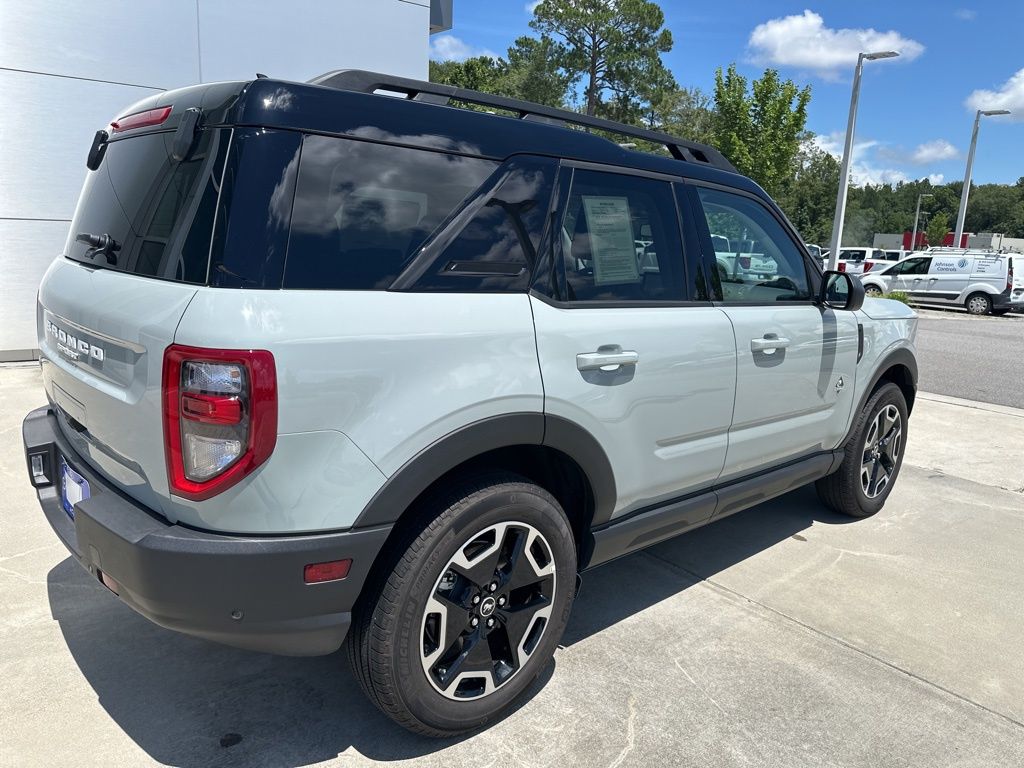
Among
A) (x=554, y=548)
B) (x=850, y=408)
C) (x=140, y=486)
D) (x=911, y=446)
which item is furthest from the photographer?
(x=911, y=446)

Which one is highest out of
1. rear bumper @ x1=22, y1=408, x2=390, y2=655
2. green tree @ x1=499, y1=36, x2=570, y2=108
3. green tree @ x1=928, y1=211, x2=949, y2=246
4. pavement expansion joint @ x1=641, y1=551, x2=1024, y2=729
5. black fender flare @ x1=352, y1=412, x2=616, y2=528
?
green tree @ x1=499, y1=36, x2=570, y2=108

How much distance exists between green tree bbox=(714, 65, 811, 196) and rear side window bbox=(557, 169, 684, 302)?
24807 mm

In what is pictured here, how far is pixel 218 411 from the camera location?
1862 mm

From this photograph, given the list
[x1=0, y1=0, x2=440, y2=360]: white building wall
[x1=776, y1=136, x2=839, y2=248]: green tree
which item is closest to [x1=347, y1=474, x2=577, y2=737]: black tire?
[x1=0, y1=0, x2=440, y2=360]: white building wall

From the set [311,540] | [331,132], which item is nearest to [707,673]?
[311,540]

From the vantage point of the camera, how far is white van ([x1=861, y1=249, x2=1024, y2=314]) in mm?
21047

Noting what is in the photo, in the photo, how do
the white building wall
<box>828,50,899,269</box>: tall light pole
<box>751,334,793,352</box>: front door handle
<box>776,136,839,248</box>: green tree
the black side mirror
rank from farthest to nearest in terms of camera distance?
1. <box>776,136,839,248</box>: green tree
2. <box>828,50,899,269</box>: tall light pole
3. the white building wall
4. the black side mirror
5. <box>751,334,793,352</box>: front door handle

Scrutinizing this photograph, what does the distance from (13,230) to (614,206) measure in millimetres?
7604

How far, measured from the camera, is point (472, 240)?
7.65 feet

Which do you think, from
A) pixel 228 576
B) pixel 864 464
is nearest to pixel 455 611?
pixel 228 576

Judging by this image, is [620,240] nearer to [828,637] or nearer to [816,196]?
[828,637]

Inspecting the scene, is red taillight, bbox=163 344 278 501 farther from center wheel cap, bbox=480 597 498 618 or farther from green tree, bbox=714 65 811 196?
green tree, bbox=714 65 811 196

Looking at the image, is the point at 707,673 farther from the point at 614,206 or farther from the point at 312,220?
the point at 312,220

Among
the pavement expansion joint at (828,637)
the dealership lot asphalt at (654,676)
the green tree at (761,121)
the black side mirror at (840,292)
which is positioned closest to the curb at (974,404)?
the dealership lot asphalt at (654,676)
